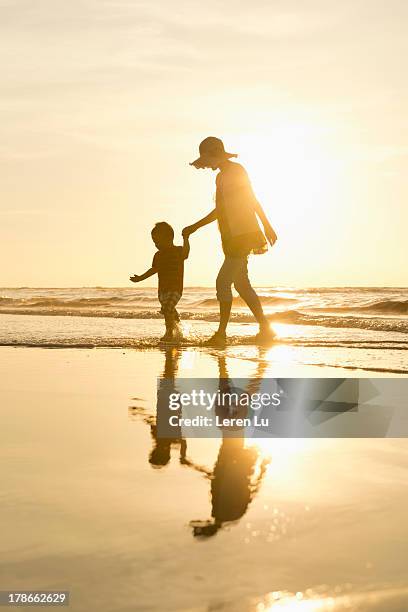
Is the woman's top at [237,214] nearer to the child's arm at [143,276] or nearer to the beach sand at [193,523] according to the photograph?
the child's arm at [143,276]

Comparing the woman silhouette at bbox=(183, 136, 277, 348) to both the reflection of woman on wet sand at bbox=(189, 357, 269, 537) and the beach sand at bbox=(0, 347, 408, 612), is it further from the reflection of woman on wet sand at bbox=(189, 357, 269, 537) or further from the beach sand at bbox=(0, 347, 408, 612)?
the reflection of woman on wet sand at bbox=(189, 357, 269, 537)

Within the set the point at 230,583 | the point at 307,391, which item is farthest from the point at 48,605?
the point at 307,391

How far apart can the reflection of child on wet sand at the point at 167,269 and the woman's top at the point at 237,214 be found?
4.63 feet

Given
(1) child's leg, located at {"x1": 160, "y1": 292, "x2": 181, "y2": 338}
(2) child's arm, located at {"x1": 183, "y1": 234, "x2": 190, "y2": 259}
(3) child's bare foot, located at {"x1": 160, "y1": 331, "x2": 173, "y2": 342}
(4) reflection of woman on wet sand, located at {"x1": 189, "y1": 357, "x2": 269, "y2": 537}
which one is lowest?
(3) child's bare foot, located at {"x1": 160, "y1": 331, "x2": 173, "y2": 342}

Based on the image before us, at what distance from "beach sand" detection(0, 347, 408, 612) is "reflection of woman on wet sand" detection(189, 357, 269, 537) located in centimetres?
1

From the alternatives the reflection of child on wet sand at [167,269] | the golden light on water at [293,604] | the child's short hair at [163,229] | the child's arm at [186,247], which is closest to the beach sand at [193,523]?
→ the golden light on water at [293,604]

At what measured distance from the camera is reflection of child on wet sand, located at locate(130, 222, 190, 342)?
11.4 metres

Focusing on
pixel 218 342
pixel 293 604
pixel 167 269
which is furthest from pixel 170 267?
pixel 293 604

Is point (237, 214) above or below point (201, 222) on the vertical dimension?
above

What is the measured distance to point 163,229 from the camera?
1152cm

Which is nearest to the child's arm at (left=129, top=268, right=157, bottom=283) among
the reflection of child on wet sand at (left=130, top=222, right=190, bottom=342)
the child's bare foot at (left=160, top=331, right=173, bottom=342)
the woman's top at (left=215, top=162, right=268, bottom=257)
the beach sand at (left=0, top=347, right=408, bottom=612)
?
the reflection of child on wet sand at (left=130, top=222, right=190, bottom=342)

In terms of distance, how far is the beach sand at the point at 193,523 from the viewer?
6.70ft

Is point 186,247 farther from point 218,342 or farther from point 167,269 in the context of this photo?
point 218,342

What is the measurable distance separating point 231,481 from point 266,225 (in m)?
7.18
